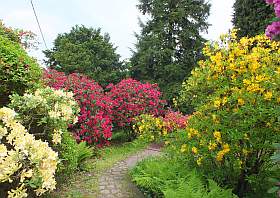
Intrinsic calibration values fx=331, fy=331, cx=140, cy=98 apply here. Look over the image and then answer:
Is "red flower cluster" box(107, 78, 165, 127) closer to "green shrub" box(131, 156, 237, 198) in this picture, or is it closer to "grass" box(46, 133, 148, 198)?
"grass" box(46, 133, 148, 198)

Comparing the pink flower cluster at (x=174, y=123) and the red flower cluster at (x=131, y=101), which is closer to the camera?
the pink flower cluster at (x=174, y=123)

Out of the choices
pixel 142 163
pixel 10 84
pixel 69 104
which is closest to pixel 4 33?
pixel 10 84

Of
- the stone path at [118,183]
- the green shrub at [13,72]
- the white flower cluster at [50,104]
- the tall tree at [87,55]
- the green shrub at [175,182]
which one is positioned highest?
the tall tree at [87,55]

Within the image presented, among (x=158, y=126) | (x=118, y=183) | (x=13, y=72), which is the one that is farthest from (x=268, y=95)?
(x=158, y=126)

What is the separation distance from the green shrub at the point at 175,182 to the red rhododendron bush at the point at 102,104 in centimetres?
356

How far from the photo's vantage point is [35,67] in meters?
6.19

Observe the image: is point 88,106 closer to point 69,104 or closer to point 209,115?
point 69,104

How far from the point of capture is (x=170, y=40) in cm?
1703

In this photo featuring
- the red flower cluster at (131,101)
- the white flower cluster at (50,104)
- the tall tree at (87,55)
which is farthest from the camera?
the tall tree at (87,55)

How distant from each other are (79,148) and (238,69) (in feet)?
13.5

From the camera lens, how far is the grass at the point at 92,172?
5.42 m

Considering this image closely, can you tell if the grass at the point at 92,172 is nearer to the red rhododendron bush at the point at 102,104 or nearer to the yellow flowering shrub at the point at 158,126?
the yellow flowering shrub at the point at 158,126

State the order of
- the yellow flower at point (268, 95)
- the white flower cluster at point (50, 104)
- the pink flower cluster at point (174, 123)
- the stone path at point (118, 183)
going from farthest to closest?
the pink flower cluster at point (174, 123)
the stone path at point (118, 183)
the white flower cluster at point (50, 104)
the yellow flower at point (268, 95)

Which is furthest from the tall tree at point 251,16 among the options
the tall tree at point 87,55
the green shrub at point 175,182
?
the green shrub at point 175,182
